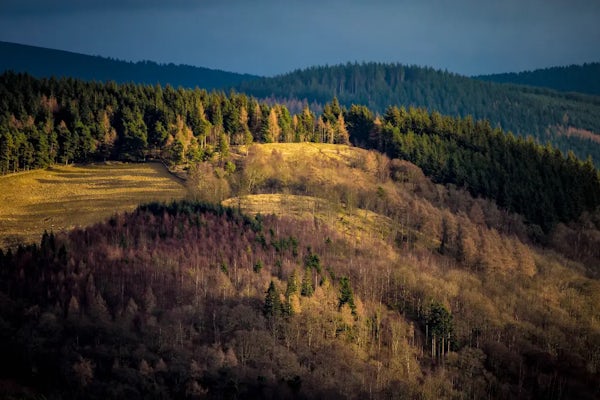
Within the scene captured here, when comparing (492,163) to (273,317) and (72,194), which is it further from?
(72,194)

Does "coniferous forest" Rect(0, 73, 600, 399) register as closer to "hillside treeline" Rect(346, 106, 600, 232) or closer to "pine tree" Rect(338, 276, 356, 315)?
"pine tree" Rect(338, 276, 356, 315)

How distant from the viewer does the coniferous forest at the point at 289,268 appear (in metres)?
78.1

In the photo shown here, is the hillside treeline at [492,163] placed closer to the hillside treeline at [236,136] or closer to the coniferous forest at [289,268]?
the hillside treeline at [236,136]

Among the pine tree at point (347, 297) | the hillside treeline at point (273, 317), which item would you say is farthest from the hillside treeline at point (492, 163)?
the pine tree at point (347, 297)

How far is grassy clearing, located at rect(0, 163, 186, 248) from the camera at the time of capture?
101375 mm

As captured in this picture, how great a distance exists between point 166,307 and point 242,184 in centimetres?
4790

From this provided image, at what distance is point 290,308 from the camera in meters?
89.1

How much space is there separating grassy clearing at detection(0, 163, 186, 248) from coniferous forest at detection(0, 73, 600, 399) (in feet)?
13.5

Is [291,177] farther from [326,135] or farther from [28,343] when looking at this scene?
[28,343]

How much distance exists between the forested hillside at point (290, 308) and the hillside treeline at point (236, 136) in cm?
2187

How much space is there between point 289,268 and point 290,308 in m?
11.2

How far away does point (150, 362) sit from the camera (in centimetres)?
7594

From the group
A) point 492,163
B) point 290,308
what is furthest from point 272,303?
point 492,163

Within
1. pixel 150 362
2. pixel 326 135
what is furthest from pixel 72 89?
pixel 150 362
